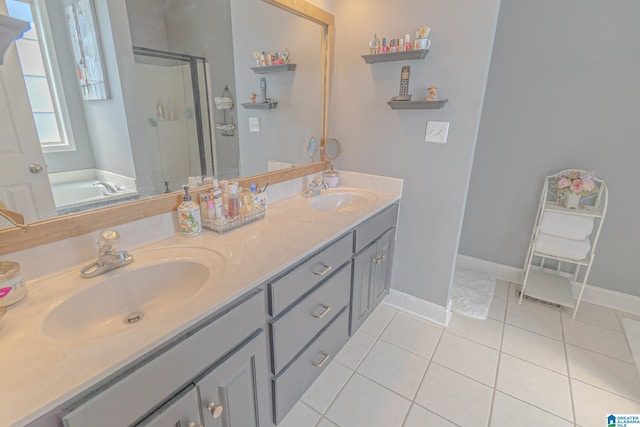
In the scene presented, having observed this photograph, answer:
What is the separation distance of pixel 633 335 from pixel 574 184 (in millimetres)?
1018

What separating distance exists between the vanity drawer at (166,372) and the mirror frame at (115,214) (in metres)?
0.56

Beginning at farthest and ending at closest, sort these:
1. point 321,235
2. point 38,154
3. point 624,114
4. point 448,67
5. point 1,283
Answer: point 624,114
point 448,67
point 321,235
point 38,154
point 1,283

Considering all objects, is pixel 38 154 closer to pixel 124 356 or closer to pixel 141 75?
pixel 141 75

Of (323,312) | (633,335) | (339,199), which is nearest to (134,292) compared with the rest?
(323,312)

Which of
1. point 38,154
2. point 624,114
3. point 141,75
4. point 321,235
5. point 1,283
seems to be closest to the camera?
point 1,283

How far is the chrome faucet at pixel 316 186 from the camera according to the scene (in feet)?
6.15

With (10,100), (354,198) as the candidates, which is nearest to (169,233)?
(10,100)

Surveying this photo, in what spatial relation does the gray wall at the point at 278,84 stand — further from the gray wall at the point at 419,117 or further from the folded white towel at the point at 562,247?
the folded white towel at the point at 562,247

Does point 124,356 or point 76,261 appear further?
point 76,261

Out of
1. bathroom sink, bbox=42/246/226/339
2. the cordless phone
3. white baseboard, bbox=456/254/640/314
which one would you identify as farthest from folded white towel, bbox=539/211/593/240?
bathroom sink, bbox=42/246/226/339

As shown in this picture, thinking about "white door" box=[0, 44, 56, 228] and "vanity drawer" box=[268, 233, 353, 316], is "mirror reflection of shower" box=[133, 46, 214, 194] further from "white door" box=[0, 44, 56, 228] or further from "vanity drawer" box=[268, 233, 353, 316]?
"vanity drawer" box=[268, 233, 353, 316]

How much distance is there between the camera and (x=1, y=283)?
75 cm

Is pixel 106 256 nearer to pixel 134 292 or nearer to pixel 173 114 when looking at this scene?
pixel 134 292

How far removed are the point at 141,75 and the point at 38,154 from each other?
17.4 inches
